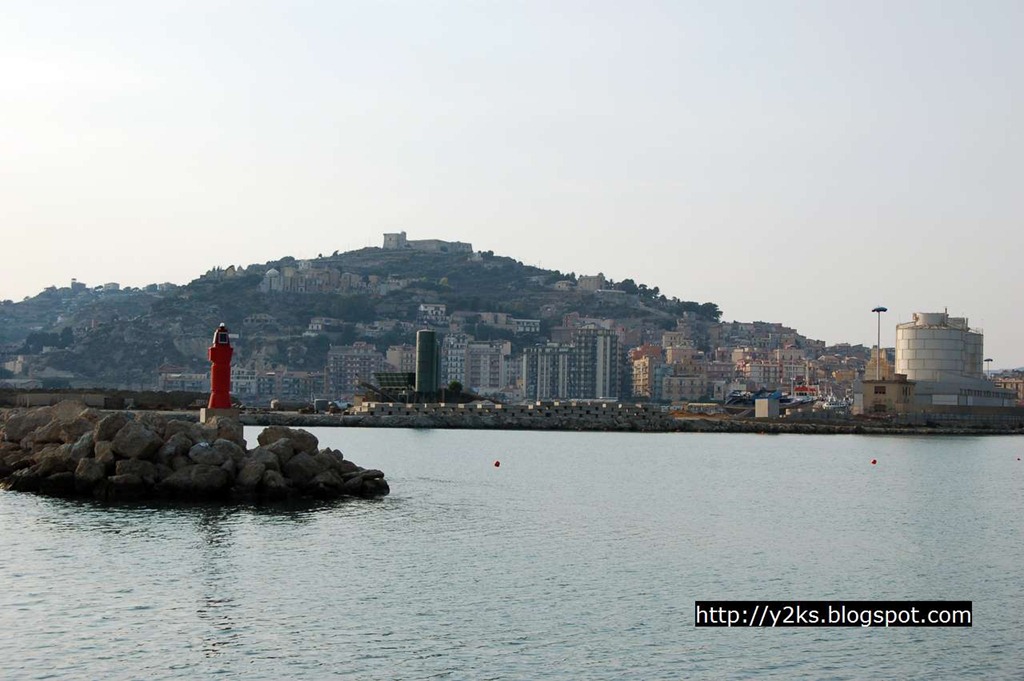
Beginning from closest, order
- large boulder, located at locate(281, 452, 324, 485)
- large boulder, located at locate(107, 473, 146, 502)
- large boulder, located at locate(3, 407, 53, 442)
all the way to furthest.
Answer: large boulder, located at locate(107, 473, 146, 502)
large boulder, located at locate(281, 452, 324, 485)
large boulder, located at locate(3, 407, 53, 442)

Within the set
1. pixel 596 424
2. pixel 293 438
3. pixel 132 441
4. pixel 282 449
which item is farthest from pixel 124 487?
pixel 596 424

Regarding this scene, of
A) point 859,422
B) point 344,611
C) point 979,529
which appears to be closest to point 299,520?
point 344,611

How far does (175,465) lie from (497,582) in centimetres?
1406

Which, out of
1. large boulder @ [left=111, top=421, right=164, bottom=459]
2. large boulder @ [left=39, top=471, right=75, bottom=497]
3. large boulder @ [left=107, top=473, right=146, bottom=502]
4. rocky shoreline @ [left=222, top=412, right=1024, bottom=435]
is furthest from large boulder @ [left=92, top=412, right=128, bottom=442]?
rocky shoreline @ [left=222, top=412, right=1024, bottom=435]

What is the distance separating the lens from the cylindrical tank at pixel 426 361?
4227 inches

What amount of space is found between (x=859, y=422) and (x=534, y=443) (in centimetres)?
4659

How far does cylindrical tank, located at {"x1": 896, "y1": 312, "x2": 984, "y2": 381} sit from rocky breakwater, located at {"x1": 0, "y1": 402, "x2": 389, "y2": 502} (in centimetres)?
9813

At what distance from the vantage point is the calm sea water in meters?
17.5

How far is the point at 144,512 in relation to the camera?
101 ft

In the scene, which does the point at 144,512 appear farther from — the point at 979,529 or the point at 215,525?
the point at 979,529

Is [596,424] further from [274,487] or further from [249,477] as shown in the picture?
[249,477]

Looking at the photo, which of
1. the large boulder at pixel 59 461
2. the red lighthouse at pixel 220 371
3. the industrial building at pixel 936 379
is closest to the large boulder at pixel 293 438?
the large boulder at pixel 59 461

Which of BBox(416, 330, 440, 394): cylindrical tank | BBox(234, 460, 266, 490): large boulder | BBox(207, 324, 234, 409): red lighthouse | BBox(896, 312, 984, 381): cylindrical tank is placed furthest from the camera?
BBox(896, 312, 984, 381): cylindrical tank

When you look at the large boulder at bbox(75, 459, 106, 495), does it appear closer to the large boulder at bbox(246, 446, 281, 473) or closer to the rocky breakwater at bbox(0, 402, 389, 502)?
the rocky breakwater at bbox(0, 402, 389, 502)
